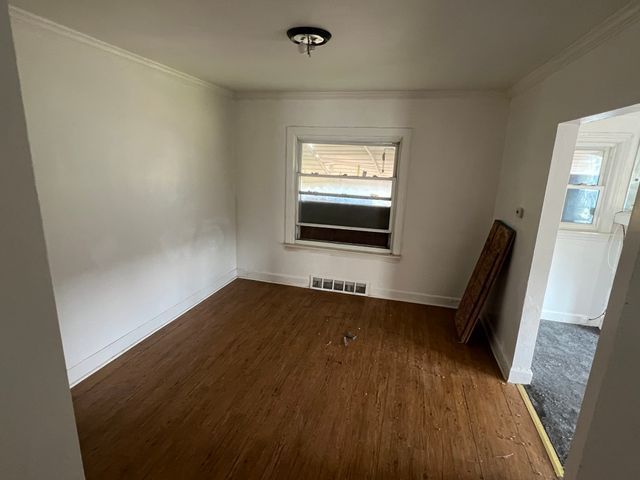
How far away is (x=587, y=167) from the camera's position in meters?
3.37

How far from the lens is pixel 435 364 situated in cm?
276

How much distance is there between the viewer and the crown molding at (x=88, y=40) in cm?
179

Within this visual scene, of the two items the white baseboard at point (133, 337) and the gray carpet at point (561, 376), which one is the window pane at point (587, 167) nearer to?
the gray carpet at point (561, 376)

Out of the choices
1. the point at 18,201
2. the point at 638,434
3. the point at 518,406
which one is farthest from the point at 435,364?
the point at 18,201

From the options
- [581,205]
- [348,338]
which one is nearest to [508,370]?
[348,338]

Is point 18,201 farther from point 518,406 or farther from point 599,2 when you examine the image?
point 518,406

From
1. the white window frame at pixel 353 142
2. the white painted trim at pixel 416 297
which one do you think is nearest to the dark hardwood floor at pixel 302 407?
the white painted trim at pixel 416 297

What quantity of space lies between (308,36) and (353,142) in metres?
1.93

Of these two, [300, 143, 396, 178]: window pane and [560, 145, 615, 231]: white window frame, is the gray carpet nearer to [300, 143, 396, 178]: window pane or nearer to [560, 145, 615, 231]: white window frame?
[560, 145, 615, 231]: white window frame

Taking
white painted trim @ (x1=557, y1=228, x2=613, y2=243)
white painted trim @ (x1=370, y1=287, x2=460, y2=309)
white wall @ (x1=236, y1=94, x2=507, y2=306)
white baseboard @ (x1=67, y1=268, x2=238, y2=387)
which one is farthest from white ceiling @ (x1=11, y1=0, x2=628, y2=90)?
white painted trim @ (x1=370, y1=287, x2=460, y2=309)

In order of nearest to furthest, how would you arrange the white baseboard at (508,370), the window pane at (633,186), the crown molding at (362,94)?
the white baseboard at (508,370), the window pane at (633,186), the crown molding at (362,94)

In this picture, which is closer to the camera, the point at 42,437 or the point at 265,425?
the point at 42,437

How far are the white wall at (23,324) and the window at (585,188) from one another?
4166 millimetres

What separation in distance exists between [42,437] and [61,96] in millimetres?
2154
